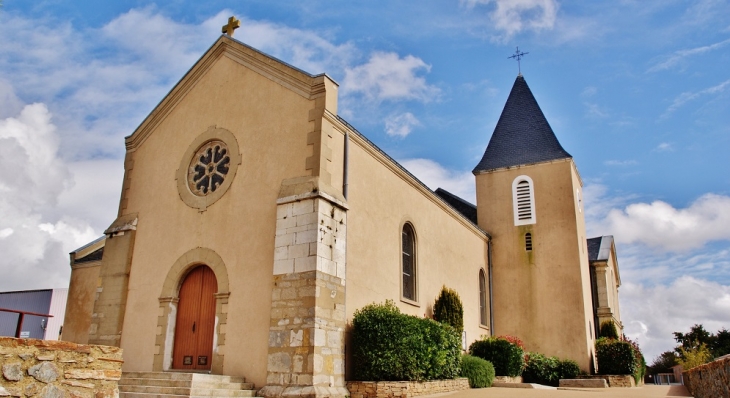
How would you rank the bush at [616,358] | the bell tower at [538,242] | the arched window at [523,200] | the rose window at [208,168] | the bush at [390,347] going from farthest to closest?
the arched window at [523,200]
the bell tower at [538,242]
the bush at [616,358]
the rose window at [208,168]
the bush at [390,347]

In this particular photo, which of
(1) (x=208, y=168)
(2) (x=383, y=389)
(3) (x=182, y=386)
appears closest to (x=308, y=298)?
(2) (x=383, y=389)

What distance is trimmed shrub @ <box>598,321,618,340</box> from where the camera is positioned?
75.2ft

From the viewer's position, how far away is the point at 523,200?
22906mm

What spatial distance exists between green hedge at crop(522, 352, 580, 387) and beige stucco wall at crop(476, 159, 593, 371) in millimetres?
606

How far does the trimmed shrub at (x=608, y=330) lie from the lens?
2291 centimetres

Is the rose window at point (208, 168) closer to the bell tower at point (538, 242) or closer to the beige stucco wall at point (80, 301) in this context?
the beige stucco wall at point (80, 301)

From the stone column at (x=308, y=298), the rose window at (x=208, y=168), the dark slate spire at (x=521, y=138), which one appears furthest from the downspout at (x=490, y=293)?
the rose window at (x=208, y=168)

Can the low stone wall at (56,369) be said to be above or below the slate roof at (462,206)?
below

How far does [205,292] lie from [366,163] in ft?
15.6

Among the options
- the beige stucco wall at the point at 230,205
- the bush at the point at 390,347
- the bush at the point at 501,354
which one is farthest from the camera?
the bush at the point at 501,354

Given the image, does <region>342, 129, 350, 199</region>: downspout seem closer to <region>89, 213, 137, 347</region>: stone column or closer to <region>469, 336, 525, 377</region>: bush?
<region>89, 213, 137, 347</region>: stone column

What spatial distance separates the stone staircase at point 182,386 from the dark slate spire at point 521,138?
15720 millimetres

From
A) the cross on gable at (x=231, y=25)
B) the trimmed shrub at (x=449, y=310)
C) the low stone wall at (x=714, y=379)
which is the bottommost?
the low stone wall at (x=714, y=379)

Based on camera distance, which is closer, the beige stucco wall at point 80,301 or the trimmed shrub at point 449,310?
the trimmed shrub at point 449,310
